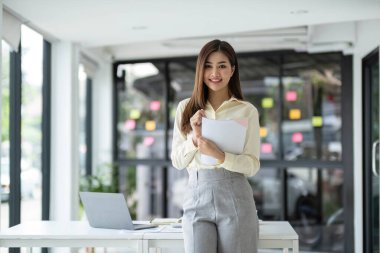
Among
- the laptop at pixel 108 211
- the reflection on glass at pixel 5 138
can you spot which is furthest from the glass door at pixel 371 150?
the reflection on glass at pixel 5 138

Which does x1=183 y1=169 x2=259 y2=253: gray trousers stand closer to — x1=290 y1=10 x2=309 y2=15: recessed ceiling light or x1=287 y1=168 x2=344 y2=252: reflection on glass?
x1=290 y1=10 x2=309 y2=15: recessed ceiling light

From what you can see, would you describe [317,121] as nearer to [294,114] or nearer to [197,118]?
[294,114]

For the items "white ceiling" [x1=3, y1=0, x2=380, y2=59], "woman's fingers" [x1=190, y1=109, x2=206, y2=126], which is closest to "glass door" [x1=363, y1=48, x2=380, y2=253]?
"white ceiling" [x1=3, y1=0, x2=380, y2=59]

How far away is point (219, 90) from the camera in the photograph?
99.7 inches

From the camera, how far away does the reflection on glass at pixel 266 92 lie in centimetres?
610

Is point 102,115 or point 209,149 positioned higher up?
point 102,115

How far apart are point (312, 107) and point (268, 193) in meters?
1.19

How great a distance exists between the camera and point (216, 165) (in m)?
2.41

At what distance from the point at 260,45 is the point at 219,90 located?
3.54 meters

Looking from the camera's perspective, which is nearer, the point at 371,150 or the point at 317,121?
the point at 371,150

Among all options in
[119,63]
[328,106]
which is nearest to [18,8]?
[119,63]

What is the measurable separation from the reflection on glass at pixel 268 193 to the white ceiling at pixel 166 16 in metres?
1.87

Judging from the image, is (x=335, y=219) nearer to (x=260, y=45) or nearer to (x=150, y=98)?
(x=260, y=45)

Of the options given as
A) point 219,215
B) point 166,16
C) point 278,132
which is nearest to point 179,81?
point 278,132
